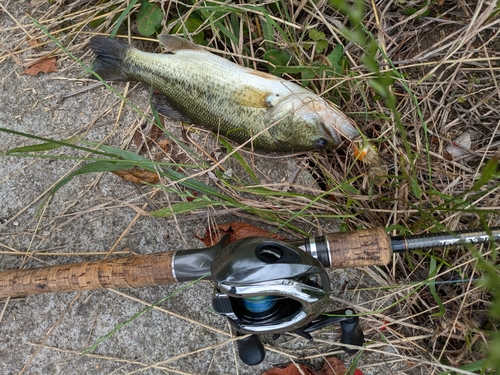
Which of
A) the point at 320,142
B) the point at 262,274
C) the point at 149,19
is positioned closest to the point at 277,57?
the point at 320,142

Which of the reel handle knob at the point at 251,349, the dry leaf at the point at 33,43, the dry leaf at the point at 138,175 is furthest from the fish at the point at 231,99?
the reel handle knob at the point at 251,349

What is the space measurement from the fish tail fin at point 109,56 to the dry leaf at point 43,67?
0.39m

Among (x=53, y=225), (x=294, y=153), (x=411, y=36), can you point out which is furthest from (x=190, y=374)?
(x=411, y=36)

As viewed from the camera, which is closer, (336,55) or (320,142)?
(320,142)

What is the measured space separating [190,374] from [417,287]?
1378 mm

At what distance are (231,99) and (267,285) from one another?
4.01 feet

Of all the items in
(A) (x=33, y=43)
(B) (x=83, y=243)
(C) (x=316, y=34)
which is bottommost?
(B) (x=83, y=243)

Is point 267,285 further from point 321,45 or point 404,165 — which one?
point 321,45

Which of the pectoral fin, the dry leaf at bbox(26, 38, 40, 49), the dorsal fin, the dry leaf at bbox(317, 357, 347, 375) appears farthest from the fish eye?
the dry leaf at bbox(26, 38, 40, 49)

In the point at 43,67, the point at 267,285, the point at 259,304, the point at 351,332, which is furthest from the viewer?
the point at 43,67

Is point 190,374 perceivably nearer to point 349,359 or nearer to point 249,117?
point 349,359

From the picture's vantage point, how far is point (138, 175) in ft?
8.58

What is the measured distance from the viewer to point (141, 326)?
256cm

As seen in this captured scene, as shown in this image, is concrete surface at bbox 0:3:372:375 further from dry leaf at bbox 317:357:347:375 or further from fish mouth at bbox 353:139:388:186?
fish mouth at bbox 353:139:388:186
